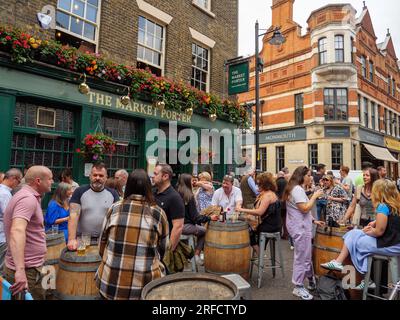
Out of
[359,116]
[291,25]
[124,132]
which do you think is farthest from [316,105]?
[124,132]

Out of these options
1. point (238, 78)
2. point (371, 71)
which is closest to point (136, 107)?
point (238, 78)

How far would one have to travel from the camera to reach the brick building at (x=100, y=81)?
19.4 ft

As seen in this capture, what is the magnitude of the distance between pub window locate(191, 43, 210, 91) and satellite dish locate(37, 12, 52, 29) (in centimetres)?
487

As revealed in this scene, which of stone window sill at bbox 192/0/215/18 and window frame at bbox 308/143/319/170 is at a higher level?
stone window sill at bbox 192/0/215/18

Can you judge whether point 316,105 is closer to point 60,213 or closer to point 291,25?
point 291,25

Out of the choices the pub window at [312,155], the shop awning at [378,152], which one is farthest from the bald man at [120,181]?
the shop awning at [378,152]

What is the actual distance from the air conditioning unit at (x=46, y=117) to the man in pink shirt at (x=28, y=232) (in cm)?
430

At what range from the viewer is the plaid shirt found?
2.29 metres

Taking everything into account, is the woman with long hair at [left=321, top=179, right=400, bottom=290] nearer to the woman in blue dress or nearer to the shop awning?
the woman in blue dress

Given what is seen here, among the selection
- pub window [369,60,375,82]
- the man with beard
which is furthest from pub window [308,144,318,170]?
the man with beard

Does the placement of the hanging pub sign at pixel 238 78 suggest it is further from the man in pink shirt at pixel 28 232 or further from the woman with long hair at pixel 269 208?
the man in pink shirt at pixel 28 232

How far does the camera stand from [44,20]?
6.21 metres

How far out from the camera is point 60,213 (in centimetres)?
419
